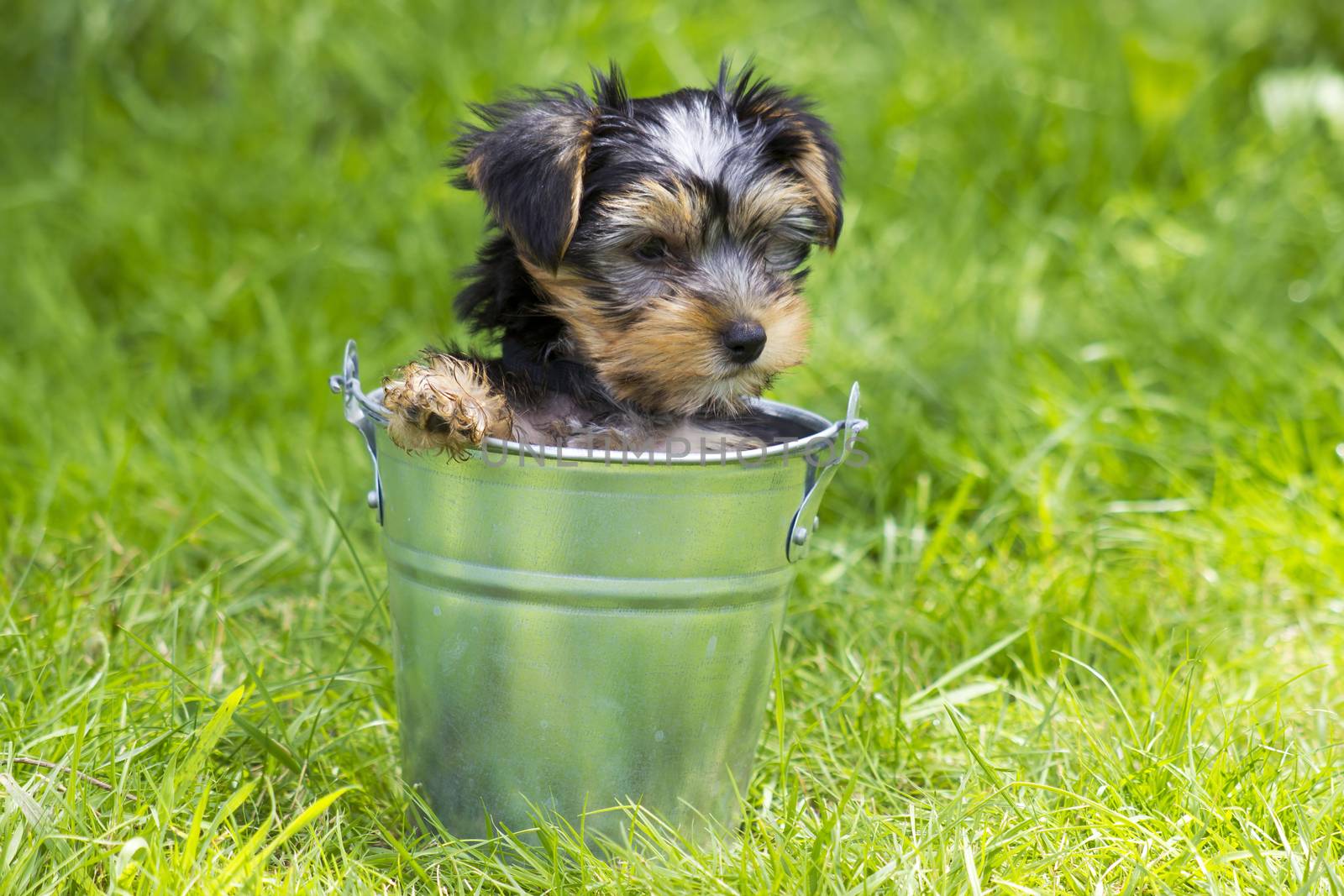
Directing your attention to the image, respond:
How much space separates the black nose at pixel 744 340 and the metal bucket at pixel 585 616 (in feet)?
0.71

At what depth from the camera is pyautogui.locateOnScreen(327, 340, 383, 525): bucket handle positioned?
2891 millimetres

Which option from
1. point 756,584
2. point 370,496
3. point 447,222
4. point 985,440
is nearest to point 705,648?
point 756,584

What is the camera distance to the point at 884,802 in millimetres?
3045

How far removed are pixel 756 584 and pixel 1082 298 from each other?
313 centimetres

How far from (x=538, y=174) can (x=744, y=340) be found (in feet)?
1.72

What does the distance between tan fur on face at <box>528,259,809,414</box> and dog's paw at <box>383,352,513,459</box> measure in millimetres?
257

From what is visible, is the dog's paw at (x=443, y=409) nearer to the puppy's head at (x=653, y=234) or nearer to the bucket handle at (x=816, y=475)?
the puppy's head at (x=653, y=234)

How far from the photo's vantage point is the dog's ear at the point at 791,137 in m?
3.05

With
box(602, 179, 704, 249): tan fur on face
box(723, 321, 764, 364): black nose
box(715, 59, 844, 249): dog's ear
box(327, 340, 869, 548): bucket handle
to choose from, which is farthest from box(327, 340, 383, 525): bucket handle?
box(715, 59, 844, 249): dog's ear

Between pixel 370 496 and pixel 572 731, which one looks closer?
pixel 572 731

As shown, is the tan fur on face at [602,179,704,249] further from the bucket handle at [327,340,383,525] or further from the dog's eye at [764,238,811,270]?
the bucket handle at [327,340,383,525]

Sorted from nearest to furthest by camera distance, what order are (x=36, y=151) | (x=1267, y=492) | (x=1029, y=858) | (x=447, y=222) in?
(x=1029, y=858), (x=1267, y=492), (x=447, y=222), (x=36, y=151)

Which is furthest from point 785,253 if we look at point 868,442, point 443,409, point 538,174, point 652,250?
point 868,442

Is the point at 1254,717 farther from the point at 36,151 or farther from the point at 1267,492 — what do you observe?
the point at 36,151
